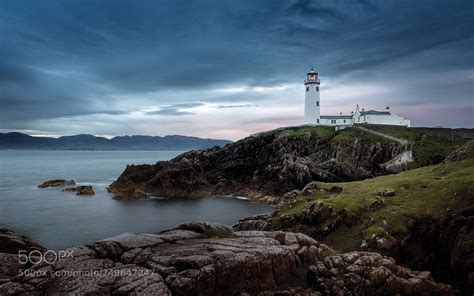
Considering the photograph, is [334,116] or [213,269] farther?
[334,116]

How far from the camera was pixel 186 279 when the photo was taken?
63.3 ft

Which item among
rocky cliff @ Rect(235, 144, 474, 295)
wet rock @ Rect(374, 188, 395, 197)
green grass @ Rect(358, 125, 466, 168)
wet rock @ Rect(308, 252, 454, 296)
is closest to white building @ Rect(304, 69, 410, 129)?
green grass @ Rect(358, 125, 466, 168)

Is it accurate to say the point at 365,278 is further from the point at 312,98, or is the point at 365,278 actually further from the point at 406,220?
the point at 312,98

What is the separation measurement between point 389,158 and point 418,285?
7952cm

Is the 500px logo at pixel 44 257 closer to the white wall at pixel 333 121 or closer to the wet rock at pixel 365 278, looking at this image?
the wet rock at pixel 365 278

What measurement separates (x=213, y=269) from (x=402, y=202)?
1213 inches

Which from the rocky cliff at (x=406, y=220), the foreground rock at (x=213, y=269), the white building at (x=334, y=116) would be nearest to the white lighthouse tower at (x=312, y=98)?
the white building at (x=334, y=116)

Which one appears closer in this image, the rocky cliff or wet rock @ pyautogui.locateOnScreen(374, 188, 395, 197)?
the rocky cliff

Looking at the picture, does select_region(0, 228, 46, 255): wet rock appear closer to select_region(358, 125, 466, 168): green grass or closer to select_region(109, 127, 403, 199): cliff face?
select_region(109, 127, 403, 199): cliff face

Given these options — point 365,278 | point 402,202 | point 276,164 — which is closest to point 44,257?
point 365,278

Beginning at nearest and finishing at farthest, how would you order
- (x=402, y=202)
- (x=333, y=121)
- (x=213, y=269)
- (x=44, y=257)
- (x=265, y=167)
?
(x=44, y=257)
(x=213, y=269)
(x=402, y=202)
(x=265, y=167)
(x=333, y=121)

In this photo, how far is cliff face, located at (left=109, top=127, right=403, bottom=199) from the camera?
277 ft

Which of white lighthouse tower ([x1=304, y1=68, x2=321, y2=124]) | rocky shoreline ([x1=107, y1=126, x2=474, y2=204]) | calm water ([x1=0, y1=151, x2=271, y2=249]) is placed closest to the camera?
calm water ([x1=0, y1=151, x2=271, y2=249])

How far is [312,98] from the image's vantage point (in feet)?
476
